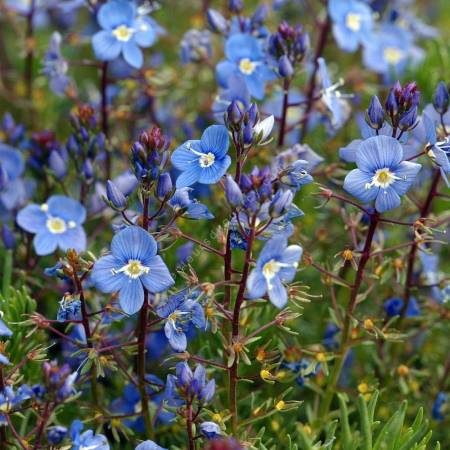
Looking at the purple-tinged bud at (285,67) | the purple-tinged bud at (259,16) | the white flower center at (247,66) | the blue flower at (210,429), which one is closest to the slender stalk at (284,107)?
the purple-tinged bud at (285,67)

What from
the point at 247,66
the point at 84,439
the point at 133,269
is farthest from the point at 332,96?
the point at 84,439

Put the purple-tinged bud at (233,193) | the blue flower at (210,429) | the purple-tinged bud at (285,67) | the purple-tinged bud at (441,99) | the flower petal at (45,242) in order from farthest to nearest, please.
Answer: the flower petal at (45,242) → the purple-tinged bud at (285,67) → the purple-tinged bud at (441,99) → the blue flower at (210,429) → the purple-tinged bud at (233,193)

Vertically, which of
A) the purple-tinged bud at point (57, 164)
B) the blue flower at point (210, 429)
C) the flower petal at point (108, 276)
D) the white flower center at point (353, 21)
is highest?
the white flower center at point (353, 21)

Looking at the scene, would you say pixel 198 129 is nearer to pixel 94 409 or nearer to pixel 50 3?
pixel 50 3

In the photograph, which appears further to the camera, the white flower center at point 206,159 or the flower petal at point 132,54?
the flower petal at point 132,54

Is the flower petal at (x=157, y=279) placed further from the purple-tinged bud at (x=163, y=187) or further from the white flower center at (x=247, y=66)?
the white flower center at (x=247, y=66)

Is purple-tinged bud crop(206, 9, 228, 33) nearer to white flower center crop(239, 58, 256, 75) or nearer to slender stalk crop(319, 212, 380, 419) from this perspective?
white flower center crop(239, 58, 256, 75)

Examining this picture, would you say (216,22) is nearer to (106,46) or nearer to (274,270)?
(106,46)
